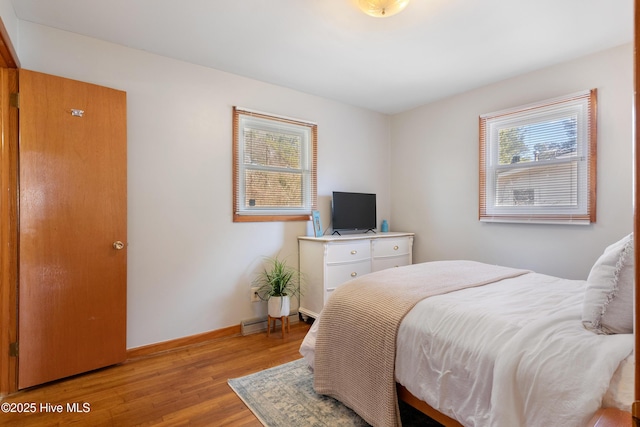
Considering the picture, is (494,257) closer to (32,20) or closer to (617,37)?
(617,37)

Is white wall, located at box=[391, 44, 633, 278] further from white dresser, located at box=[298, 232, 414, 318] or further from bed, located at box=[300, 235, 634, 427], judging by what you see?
bed, located at box=[300, 235, 634, 427]

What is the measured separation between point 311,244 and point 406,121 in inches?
87.4

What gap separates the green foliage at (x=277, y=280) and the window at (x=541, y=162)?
2179mm

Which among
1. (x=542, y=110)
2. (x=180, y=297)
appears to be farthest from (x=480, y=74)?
(x=180, y=297)

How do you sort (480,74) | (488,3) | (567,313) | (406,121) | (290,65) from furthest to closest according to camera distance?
(406,121) → (480,74) → (290,65) → (488,3) → (567,313)

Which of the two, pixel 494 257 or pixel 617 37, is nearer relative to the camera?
pixel 617 37

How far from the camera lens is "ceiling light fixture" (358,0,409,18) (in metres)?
1.81

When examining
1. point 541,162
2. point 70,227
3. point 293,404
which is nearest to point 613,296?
point 293,404

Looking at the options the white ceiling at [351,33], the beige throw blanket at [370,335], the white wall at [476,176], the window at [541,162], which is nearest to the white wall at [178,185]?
the white ceiling at [351,33]

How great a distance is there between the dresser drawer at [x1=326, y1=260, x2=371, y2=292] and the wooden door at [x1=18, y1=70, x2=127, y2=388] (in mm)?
1804

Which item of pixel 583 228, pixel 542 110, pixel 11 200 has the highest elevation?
pixel 542 110

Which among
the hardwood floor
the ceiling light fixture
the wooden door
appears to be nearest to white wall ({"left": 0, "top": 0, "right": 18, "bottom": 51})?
the wooden door

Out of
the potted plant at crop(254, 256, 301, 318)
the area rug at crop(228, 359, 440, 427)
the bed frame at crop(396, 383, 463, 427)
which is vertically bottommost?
the area rug at crop(228, 359, 440, 427)

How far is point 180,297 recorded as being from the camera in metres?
2.76
